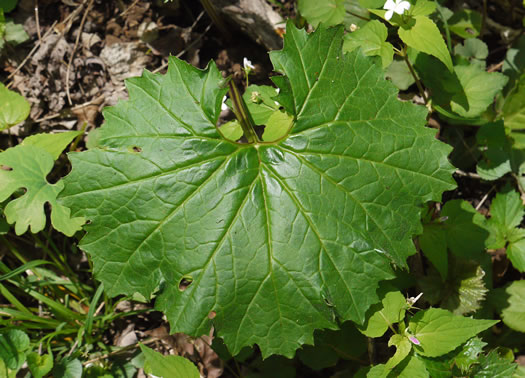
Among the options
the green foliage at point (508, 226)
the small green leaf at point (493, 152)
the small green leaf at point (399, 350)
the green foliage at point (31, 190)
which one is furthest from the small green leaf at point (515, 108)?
the green foliage at point (31, 190)

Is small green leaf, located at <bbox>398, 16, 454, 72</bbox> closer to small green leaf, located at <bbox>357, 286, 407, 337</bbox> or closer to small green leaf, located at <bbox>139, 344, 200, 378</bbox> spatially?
small green leaf, located at <bbox>357, 286, 407, 337</bbox>

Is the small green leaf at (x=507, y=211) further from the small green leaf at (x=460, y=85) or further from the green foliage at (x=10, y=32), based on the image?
the green foliage at (x=10, y=32)

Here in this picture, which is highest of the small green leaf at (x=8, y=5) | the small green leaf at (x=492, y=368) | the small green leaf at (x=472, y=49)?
the small green leaf at (x=8, y=5)

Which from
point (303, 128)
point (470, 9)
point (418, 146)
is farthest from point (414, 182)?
point (470, 9)

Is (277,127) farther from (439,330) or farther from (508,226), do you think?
(508,226)

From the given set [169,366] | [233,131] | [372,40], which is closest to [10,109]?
[233,131]
